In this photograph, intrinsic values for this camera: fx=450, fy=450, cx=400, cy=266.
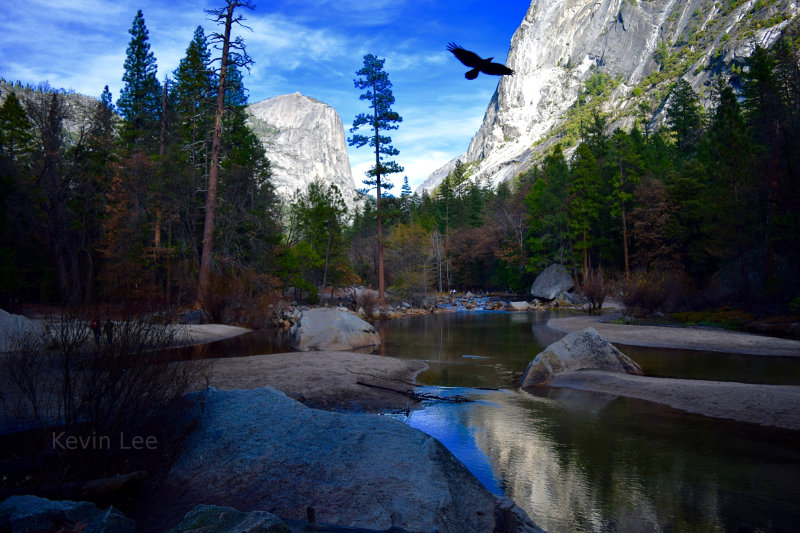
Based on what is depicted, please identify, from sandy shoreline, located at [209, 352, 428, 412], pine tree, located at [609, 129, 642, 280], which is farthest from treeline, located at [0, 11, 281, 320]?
pine tree, located at [609, 129, 642, 280]

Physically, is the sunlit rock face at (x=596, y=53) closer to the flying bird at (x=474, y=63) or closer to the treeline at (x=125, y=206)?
the treeline at (x=125, y=206)

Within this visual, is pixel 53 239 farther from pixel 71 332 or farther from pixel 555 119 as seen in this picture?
pixel 555 119

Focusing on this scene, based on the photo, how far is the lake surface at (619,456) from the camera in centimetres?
484

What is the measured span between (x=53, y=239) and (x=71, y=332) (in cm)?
2330

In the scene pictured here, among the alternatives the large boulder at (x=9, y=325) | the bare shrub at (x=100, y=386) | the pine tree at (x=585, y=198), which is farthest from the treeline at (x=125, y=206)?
the pine tree at (x=585, y=198)

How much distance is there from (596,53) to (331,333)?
189 m

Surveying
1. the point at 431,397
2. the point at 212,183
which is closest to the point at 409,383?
the point at 431,397

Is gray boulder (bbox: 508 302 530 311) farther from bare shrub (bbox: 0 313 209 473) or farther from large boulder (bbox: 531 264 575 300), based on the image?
bare shrub (bbox: 0 313 209 473)

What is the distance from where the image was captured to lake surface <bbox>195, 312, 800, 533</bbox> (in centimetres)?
484

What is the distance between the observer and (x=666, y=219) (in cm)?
3562

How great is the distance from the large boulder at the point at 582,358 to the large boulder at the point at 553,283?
30.8m

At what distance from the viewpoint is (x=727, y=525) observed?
4570 millimetres

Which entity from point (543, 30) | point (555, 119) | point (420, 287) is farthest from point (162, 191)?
point (543, 30)

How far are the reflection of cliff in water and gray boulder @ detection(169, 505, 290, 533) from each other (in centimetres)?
299
